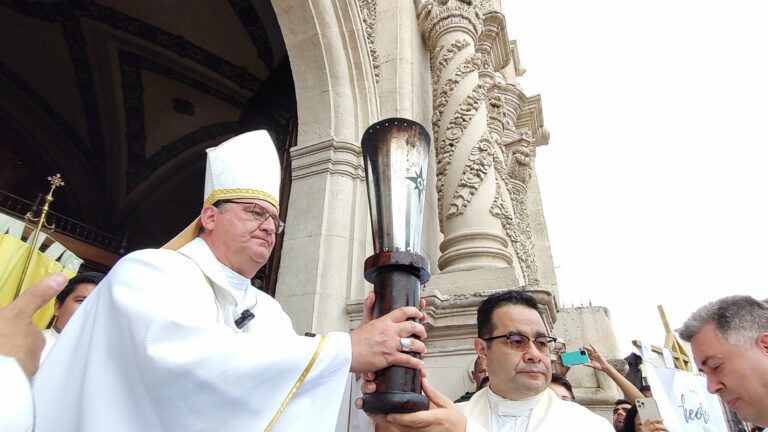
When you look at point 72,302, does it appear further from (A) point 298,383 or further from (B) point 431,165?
(B) point 431,165

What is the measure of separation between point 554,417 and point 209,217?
4.75ft

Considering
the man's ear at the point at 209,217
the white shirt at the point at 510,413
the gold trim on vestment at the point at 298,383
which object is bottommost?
the gold trim on vestment at the point at 298,383

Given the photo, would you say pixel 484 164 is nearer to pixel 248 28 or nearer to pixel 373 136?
pixel 373 136

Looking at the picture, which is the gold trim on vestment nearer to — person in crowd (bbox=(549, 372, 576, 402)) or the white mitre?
the white mitre

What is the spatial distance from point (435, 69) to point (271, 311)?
3.81 m

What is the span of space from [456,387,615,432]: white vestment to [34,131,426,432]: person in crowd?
786 mm

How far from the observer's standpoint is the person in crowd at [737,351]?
1.55 meters

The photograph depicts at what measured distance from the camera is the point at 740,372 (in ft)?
5.15

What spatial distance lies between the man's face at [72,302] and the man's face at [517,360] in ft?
7.30

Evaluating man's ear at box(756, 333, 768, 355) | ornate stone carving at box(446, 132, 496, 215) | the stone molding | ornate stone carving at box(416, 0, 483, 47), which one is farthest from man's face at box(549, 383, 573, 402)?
ornate stone carving at box(416, 0, 483, 47)

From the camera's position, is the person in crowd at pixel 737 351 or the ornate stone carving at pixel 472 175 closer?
the person in crowd at pixel 737 351

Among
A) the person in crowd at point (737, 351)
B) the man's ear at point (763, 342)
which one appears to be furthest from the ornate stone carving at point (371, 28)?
the man's ear at point (763, 342)

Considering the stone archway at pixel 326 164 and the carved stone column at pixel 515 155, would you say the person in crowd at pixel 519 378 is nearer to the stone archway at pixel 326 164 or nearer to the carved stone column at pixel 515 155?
the stone archway at pixel 326 164

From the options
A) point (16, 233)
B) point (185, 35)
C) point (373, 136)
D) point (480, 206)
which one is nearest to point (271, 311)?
point (373, 136)
